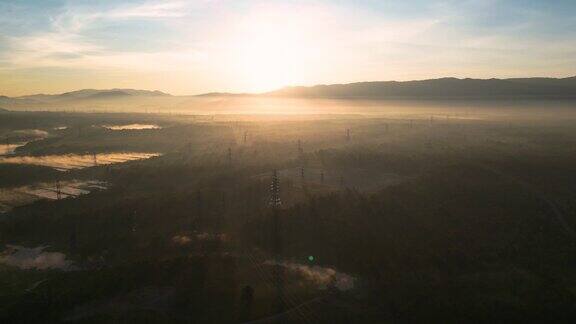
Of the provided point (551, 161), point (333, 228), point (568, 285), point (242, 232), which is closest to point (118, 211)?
point (242, 232)

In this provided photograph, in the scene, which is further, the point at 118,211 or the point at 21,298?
the point at 118,211

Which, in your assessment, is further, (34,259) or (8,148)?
(8,148)

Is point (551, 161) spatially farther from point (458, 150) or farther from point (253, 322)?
point (253, 322)

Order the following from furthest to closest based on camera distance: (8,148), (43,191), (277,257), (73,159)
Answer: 1. (8,148)
2. (73,159)
3. (43,191)
4. (277,257)

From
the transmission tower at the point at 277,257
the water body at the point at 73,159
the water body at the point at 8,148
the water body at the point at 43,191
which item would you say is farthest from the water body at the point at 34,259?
the water body at the point at 8,148

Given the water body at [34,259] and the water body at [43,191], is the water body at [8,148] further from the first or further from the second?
the water body at [34,259]

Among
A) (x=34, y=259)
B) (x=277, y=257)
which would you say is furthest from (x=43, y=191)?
(x=277, y=257)

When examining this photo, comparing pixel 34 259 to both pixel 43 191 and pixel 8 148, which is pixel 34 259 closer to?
pixel 43 191

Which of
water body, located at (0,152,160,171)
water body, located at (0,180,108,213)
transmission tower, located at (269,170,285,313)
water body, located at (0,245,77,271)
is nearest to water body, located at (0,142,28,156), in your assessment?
water body, located at (0,152,160,171)
